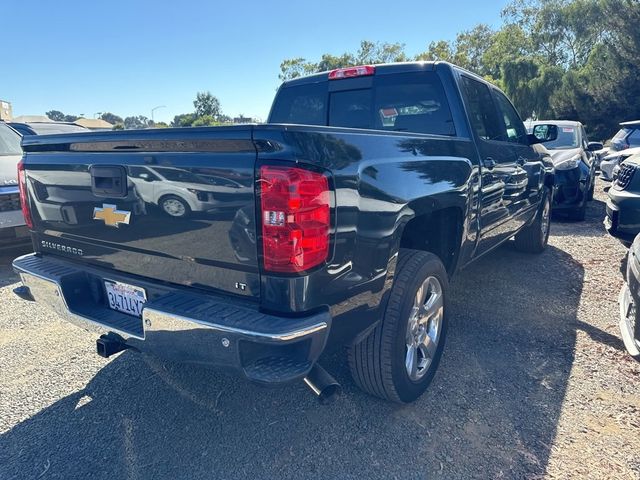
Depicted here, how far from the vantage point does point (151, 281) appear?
230cm

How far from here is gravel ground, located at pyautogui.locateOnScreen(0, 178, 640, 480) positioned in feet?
7.30

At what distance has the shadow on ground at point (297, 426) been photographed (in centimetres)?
222

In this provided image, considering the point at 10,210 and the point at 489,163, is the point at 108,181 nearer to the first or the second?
the point at 489,163

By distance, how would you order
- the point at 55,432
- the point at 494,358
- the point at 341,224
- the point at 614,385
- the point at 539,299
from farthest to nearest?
the point at 539,299 < the point at 494,358 < the point at 614,385 < the point at 55,432 < the point at 341,224

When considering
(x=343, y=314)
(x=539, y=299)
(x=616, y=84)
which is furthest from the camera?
(x=616, y=84)

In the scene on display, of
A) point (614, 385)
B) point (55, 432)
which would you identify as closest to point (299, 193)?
point (55, 432)

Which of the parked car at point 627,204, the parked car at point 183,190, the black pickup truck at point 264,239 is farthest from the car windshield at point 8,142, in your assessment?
the parked car at point 627,204

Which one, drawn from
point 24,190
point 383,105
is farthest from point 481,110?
point 24,190

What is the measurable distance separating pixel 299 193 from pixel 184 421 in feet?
5.30

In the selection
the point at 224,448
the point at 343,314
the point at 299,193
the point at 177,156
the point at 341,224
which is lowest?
the point at 224,448

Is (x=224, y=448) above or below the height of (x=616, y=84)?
below

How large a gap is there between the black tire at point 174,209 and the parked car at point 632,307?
266 centimetres

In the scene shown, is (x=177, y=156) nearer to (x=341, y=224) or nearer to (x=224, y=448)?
(x=341, y=224)

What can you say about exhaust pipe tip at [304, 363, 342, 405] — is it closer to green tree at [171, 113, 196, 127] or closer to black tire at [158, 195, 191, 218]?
black tire at [158, 195, 191, 218]
